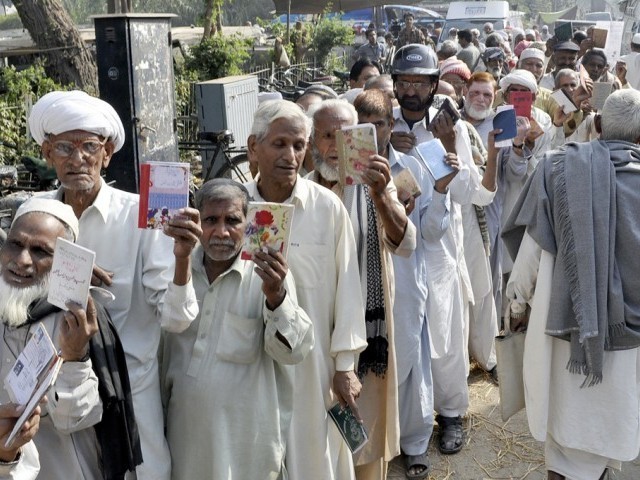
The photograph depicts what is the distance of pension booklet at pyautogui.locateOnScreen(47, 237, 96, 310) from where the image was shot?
239cm

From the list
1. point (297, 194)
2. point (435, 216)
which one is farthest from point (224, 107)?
point (297, 194)

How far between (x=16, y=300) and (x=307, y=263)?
1.27 metres

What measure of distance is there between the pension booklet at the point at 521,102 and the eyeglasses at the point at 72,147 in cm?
335

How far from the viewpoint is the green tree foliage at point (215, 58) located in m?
14.6

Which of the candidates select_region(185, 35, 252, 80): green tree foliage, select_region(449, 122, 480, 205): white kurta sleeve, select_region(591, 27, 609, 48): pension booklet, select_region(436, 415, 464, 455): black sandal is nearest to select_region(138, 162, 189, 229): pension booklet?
select_region(449, 122, 480, 205): white kurta sleeve

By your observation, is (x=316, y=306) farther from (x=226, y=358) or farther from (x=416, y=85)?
(x=416, y=85)

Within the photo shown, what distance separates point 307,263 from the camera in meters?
3.54

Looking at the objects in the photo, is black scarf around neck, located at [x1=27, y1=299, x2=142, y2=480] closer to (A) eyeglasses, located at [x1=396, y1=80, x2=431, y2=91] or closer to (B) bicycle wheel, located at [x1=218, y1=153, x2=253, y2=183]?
(A) eyeglasses, located at [x1=396, y1=80, x2=431, y2=91]

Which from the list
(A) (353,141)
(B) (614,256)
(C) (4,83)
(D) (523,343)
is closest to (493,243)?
(D) (523,343)

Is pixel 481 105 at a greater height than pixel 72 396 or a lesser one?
greater

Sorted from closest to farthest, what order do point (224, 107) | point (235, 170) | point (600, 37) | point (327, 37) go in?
point (235, 170) → point (224, 107) → point (600, 37) → point (327, 37)

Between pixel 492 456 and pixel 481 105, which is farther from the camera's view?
pixel 481 105

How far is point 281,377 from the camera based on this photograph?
3303mm

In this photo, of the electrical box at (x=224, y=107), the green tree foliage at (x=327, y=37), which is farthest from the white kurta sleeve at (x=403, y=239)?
the green tree foliage at (x=327, y=37)
